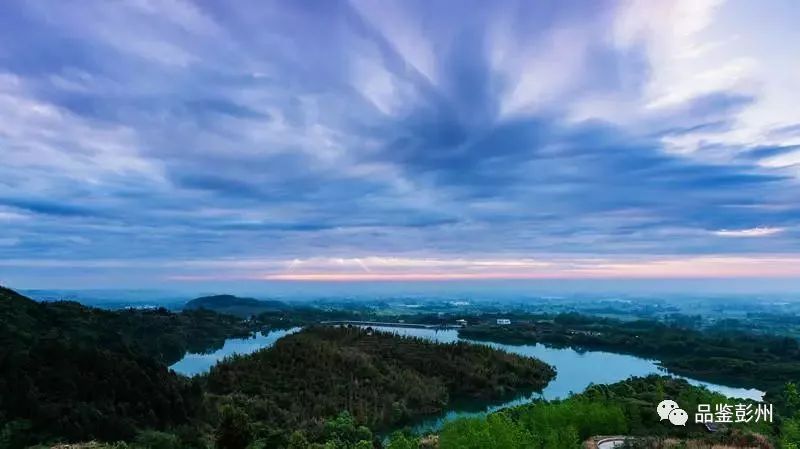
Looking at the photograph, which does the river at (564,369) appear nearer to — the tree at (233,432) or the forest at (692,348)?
the forest at (692,348)

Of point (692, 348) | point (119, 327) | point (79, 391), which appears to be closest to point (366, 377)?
point (79, 391)

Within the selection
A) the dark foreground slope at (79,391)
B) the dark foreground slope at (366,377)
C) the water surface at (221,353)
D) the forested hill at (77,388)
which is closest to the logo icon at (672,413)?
the dark foreground slope at (366,377)

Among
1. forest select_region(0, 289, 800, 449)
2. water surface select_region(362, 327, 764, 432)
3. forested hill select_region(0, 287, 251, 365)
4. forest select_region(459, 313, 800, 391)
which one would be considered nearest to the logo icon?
forest select_region(0, 289, 800, 449)

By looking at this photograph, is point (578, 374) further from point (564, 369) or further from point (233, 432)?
point (233, 432)

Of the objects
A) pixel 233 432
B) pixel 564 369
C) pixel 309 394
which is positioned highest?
pixel 233 432

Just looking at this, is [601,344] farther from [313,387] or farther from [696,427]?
[696,427]

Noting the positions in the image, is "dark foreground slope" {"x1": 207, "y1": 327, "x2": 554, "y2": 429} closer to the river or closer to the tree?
the river

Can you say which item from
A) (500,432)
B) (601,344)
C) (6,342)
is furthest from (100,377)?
(601,344)

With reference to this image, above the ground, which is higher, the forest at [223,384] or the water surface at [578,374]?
the forest at [223,384]

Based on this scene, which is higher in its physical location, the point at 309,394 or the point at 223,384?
the point at 223,384
